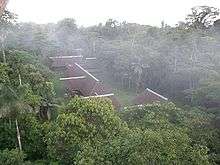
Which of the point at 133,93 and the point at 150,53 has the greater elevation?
the point at 150,53

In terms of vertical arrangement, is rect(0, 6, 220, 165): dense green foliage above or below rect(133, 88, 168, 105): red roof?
above

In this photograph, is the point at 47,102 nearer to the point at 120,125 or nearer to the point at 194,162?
the point at 120,125

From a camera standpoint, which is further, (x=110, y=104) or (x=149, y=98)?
(x=149, y=98)

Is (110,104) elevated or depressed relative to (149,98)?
elevated

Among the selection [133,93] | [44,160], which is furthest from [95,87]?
[44,160]

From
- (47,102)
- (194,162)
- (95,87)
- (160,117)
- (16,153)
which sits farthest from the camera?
(95,87)

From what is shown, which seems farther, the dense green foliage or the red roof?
the red roof

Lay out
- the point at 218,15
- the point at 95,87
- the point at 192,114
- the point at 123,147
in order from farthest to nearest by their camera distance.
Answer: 1. the point at 218,15
2. the point at 95,87
3. the point at 192,114
4. the point at 123,147

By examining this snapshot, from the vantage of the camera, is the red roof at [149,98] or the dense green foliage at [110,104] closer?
the dense green foliage at [110,104]

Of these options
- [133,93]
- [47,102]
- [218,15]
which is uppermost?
[218,15]

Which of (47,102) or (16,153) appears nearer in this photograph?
(16,153)

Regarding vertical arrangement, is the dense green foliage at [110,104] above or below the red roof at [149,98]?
above

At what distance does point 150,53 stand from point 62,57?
814 cm

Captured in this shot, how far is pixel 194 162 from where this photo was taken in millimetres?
8695
